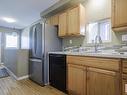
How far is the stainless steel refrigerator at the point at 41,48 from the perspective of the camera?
3.09 meters

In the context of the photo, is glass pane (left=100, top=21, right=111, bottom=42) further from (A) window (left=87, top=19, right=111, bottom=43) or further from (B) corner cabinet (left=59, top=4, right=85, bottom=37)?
(B) corner cabinet (left=59, top=4, right=85, bottom=37)

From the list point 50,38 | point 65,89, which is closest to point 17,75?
point 50,38

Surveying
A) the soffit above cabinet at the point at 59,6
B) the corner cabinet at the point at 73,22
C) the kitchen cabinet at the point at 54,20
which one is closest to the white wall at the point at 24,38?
the soffit above cabinet at the point at 59,6

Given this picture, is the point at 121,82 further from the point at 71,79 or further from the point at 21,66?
the point at 21,66

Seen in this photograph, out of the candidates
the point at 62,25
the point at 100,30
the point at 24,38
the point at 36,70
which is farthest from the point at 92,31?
the point at 24,38

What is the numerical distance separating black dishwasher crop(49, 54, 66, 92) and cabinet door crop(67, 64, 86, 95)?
0.23 meters

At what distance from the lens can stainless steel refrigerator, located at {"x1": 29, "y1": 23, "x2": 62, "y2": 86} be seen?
3.09 meters

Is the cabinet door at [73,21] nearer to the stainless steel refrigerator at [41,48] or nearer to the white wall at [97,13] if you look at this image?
the white wall at [97,13]

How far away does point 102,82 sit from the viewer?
176 cm

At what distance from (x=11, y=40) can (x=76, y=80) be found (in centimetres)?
650

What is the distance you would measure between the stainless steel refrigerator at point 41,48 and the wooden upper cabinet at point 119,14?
71.0 inches

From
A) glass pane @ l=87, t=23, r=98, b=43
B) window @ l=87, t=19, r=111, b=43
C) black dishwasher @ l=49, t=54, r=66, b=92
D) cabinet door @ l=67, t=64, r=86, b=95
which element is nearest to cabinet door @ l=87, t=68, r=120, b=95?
cabinet door @ l=67, t=64, r=86, b=95

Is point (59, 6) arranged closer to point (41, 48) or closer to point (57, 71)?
point (41, 48)

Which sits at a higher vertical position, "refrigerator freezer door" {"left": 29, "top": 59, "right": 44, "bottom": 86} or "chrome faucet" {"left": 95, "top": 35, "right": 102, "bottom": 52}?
"chrome faucet" {"left": 95, "top": 35, "right": 102, "bottom": 52}
